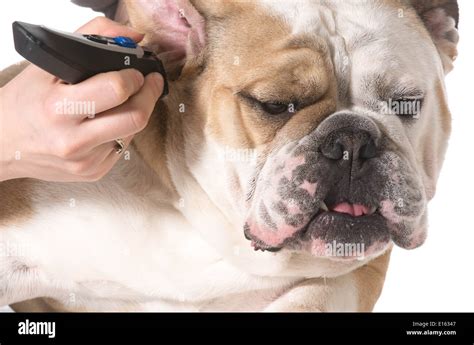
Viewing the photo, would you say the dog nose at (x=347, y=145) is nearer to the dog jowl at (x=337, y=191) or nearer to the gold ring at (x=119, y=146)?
the dog jowl at (x=337, y=191)

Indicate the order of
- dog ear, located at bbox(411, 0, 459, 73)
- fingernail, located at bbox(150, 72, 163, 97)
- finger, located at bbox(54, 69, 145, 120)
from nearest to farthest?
finger, located at bbox(54, 69, 145, 120) < fingernail, located at bbox(150, 72, 163, 97) < dog ear, located at bbox(411, 0, 459, 73)

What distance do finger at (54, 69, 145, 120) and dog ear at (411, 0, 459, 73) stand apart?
0.57m

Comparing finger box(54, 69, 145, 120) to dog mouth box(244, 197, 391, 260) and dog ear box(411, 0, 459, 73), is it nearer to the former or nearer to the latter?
dog mouth box(244, 197, 391, 260)

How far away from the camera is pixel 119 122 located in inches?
43.9

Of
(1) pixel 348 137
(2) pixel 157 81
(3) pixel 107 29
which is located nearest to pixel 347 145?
(1) pixel 348 137

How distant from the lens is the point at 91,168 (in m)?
1.19

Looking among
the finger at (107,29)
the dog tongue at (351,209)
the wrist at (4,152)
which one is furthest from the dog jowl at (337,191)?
the wrist at (4,152)

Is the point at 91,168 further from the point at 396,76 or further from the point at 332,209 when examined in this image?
the point at 396,76

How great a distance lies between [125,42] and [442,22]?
59 centimetres

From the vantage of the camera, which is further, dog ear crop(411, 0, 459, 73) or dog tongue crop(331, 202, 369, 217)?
dog ear crop(411, 0, 459, 73)

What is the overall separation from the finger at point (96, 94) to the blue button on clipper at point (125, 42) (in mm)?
80

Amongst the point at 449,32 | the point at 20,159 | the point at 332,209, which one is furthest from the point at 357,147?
the point at 20,159

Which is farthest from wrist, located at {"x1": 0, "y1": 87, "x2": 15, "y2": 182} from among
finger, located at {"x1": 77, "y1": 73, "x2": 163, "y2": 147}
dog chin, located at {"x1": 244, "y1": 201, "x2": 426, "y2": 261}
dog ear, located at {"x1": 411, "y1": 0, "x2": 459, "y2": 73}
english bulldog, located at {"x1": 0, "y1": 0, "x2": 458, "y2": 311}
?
dog ear, located at {"x1": 411, "y1": 0, "x2": 459, "y2": 73}

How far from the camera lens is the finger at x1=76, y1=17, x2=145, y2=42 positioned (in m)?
1.26
